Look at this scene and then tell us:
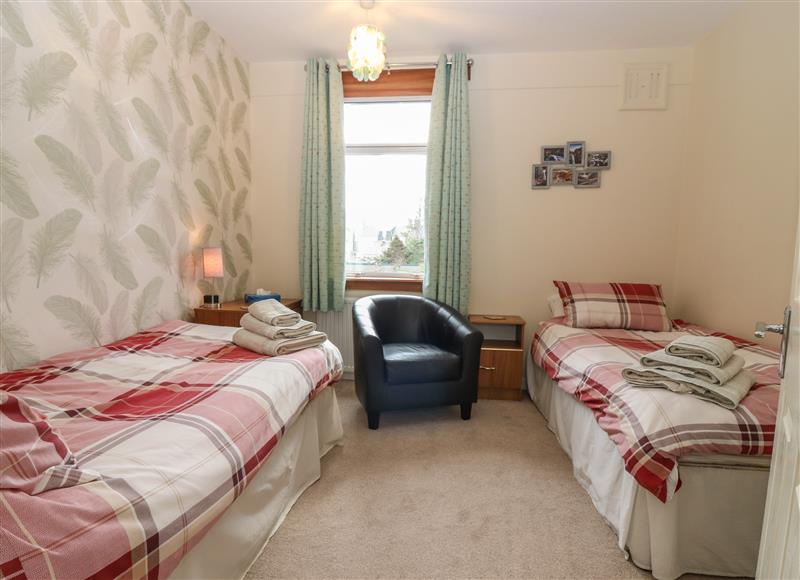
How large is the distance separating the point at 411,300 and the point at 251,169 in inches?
72.1

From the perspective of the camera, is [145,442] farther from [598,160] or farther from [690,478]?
[598,160]

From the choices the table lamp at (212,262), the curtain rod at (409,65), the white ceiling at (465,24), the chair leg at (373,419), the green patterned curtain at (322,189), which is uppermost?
the white ceiling at (465,24)

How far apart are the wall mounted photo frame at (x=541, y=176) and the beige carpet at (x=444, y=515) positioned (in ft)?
6.26

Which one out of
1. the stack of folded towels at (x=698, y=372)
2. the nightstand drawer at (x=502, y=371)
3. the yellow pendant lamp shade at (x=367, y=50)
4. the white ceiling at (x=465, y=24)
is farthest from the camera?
the nightstand drawer at (x=502, y=371)

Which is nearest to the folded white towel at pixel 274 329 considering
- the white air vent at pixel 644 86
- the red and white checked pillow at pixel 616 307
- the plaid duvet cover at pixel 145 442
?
the plaid duvet cover at pixel 145 442

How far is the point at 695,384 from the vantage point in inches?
59.2

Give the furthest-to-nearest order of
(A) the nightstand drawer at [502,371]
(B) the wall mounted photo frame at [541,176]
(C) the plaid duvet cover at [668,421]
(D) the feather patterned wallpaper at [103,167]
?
(B) the wall mounted photo frame at [541,176] < (A) the nightstand drawer at [502,371] < (D) the feather patterned wallpaper at [103,167] < (C) the plaid duvet cover at [668,421]

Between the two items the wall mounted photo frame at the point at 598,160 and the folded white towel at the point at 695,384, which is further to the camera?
the wall mounted photo frame at the point at 598,160

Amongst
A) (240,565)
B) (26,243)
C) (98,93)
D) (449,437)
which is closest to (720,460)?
(449,437)

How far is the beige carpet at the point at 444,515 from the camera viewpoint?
145 centimetres

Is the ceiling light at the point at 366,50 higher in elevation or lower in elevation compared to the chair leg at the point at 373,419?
higher

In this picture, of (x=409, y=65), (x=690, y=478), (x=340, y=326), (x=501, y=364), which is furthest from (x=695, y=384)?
(x=409, y=65)

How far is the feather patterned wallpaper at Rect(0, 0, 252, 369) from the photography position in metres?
1.64

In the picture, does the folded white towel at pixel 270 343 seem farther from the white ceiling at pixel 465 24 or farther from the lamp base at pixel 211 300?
the white ceiling at pixel 465 24
